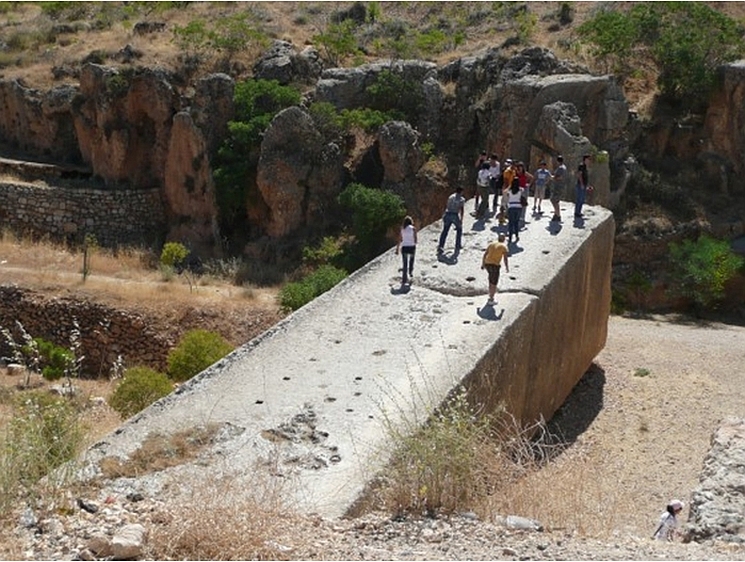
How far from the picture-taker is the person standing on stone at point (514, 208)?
15.3 m

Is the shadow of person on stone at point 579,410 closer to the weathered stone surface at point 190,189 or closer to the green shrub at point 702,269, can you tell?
the green shrub at point 702,269

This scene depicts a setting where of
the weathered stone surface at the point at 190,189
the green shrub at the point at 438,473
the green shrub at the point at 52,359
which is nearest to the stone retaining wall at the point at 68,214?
the weathered stone surface at the point at 190,189

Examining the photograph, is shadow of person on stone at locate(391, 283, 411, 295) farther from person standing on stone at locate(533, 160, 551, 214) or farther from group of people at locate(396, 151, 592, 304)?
person standing on stone at locate(533, 160, 551, 214)

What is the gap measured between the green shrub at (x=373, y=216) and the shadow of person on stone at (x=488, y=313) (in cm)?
1008

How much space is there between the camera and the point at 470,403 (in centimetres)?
1109

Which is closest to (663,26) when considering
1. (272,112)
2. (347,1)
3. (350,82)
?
(350,82)

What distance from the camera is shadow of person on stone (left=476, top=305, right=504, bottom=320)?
1259 cm

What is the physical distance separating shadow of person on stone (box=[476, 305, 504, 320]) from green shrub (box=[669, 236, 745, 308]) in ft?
31.4

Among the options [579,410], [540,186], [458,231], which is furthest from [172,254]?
[579,410]

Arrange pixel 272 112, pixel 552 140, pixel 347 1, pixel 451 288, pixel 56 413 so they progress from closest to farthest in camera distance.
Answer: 1. pixel 56 413
2. pixel 451 288
3. pixel 552 140
4. pixel 272 112
5. pixel 347 1

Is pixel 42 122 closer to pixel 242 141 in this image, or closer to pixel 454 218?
pixel 242 141

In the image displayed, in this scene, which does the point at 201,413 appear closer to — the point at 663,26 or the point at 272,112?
the point at 272,112

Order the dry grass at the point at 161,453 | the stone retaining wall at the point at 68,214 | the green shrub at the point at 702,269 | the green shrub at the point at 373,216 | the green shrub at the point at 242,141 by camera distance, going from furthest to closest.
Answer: the stone retaining wall at the point at 68,214
the green shrub at the point at 242,141
the green shrub at the point at 373,216
the green shrub at the point at 702,269
the dry grass at the point at 161,453

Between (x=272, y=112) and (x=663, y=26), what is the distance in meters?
9.93
